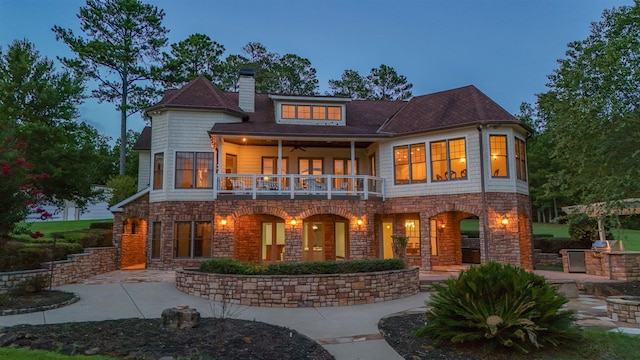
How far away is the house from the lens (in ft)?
52.2

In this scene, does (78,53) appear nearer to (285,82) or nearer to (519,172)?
(285,82)

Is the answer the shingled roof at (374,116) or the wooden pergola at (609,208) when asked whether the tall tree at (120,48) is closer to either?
the shingled roof at (374,116)

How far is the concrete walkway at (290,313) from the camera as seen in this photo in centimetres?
657

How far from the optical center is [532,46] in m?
146

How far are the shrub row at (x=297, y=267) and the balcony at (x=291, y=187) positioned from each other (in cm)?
587

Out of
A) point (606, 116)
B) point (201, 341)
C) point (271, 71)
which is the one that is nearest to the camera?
point (201, 341)

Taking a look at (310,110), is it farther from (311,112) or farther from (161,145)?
(161,145)

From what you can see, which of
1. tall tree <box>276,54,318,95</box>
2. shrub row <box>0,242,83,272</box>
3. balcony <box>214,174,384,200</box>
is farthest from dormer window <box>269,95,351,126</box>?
tall tree <box>276,54,318,95</box>

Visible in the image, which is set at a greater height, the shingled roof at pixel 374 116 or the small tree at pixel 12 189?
the shingled roof at pixel 374 116

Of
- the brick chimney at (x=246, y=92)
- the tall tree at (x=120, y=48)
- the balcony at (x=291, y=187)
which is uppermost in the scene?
the tall tree at (x=120, y=48)

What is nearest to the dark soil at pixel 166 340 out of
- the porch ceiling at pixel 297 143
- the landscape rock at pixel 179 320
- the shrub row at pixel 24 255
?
the landscape rock at pixel 179 320

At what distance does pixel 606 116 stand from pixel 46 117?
22.5 m

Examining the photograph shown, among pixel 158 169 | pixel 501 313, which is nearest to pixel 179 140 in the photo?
pixel 158 169

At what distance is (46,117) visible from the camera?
60.6 feet
